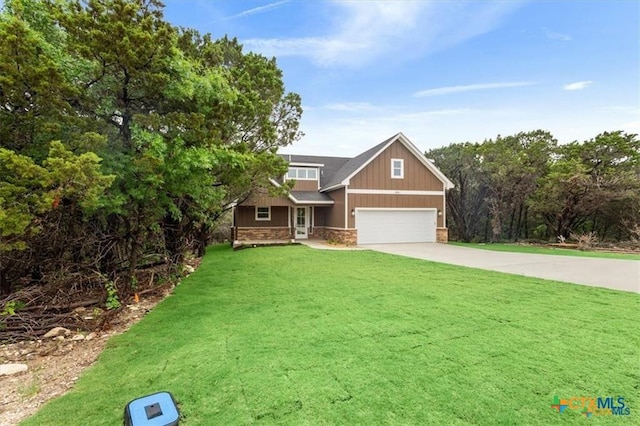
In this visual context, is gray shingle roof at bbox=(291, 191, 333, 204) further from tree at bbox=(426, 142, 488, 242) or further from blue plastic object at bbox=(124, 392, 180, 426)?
blue plastic object at bbox=(124, 392, 180, 426)

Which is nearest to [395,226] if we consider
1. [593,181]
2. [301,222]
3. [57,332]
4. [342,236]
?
[342,236]

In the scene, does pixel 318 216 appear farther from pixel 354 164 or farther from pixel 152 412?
pixel 152 412

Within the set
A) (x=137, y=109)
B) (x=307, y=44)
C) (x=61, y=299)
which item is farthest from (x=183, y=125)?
(x=307, y=44)

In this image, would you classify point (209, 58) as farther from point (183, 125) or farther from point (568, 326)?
point (568, 326)

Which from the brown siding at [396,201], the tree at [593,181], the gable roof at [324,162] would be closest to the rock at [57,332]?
the brown siding at [396,201]

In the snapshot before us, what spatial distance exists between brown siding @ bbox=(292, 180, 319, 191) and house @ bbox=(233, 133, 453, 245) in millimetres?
575

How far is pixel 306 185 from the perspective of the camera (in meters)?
19.8

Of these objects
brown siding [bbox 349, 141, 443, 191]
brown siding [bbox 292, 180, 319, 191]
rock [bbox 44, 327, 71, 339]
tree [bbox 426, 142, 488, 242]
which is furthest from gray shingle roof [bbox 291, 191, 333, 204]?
rock [bbox 44, 327, 71, 339]

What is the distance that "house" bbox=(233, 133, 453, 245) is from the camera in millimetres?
16516

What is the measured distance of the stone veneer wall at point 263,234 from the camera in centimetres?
1812

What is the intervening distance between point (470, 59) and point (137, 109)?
1295 cm

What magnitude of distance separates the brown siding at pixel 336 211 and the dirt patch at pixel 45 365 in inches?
485

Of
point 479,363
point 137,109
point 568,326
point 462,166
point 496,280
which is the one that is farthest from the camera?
point 462,166

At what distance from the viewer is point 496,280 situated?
274 inches
